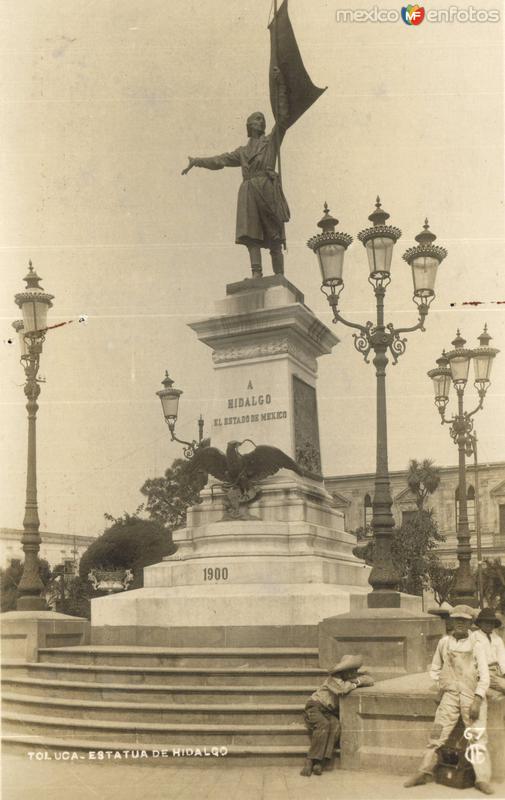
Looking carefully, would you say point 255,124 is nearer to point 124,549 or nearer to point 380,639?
point 380,639

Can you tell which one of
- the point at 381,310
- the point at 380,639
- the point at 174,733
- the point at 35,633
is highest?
the point at 381,310

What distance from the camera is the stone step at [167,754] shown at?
354 inches

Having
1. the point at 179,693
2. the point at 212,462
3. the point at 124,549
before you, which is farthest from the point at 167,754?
the point at 124,549

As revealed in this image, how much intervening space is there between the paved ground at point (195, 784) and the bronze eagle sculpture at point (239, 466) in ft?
17.2

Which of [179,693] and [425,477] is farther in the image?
[425,477]

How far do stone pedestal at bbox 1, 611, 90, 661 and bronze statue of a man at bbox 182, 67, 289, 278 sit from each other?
6.16m

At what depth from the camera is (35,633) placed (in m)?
12.7

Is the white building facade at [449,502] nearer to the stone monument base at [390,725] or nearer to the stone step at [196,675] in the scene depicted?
the stone step at [196,675]

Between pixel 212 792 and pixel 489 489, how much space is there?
37.6 meters

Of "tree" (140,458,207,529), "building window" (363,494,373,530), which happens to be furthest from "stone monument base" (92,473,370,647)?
"tree" (140,458,207,529)

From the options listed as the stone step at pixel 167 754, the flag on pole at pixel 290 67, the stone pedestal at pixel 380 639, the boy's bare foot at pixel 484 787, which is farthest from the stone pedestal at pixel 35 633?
the flag on pole at pixel 290 67

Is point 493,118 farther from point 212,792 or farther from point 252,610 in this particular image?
point 212,792

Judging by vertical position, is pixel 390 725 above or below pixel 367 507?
below

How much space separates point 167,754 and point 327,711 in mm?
1595
